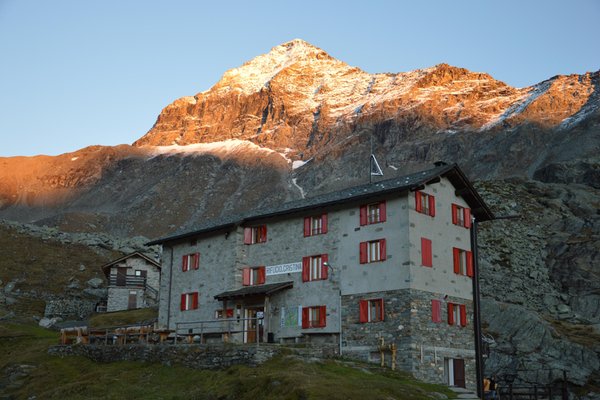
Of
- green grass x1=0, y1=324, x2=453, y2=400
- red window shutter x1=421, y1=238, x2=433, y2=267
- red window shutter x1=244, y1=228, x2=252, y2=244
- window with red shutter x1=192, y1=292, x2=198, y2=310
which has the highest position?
red window shutter x1=244, y1=228, x2=252, y2=244

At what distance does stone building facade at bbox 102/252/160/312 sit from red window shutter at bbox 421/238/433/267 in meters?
42.7

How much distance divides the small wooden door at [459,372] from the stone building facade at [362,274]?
8 cm

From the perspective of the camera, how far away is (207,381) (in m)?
33.4

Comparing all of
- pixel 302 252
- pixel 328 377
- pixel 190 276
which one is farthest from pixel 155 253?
pixel 328 377

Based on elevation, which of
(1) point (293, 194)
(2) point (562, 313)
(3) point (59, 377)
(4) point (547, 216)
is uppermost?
(1) point (293, 194)

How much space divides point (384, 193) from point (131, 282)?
4430cm

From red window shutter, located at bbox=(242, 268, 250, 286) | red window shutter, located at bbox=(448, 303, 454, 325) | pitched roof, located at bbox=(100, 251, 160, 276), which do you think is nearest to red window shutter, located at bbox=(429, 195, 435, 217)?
red window shutter, located at bbox=(448, 303, 454, 325)

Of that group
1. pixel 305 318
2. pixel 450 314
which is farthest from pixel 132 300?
pixel 450 314

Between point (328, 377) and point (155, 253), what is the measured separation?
6879 cm

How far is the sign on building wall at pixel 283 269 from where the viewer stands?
45094 mm

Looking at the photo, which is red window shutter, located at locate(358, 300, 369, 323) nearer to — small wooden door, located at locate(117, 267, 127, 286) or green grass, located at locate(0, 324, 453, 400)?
green grass, located at locate(0, 324, 453, 400)

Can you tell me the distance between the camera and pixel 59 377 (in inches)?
1604

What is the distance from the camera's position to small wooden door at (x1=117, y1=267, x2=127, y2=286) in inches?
2958

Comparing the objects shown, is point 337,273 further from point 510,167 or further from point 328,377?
point 510,167
